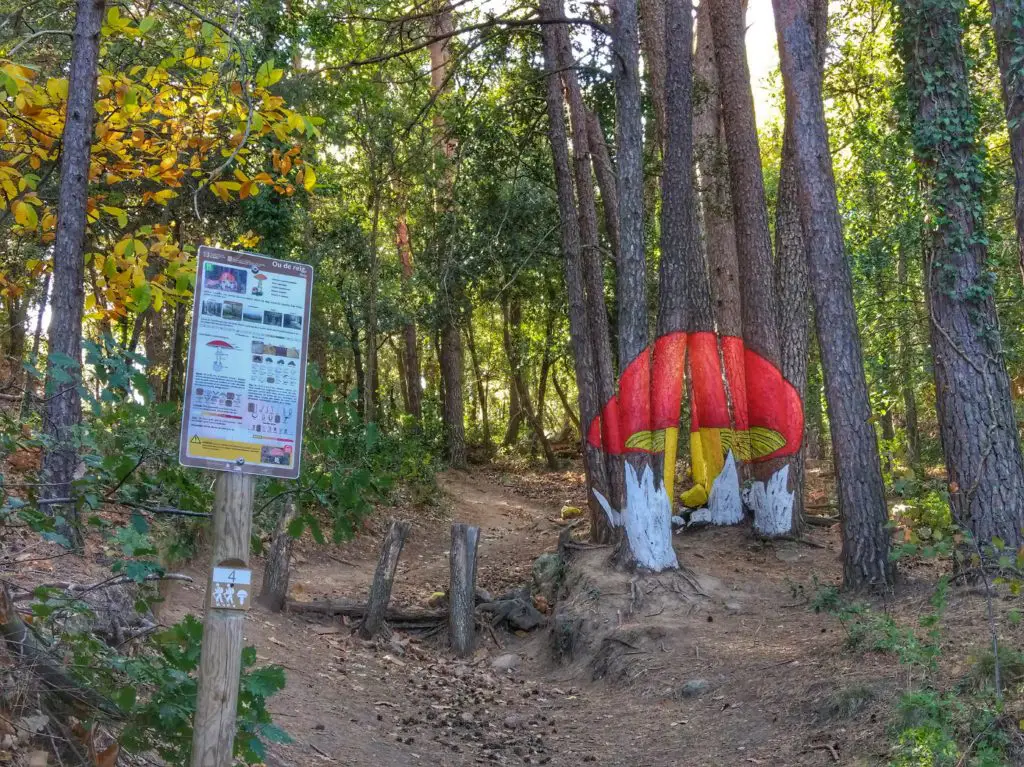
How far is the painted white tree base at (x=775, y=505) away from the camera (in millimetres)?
12469

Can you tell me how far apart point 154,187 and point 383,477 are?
1313 centimetres

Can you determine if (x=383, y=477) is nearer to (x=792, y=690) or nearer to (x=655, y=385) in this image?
(x=792, y=690)

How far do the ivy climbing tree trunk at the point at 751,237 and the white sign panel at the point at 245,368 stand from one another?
10.1 metres

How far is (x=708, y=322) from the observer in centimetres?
1307

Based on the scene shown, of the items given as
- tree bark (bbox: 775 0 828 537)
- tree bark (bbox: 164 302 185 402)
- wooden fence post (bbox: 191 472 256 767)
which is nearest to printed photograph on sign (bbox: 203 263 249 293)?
wooden fence post (bbox: 191 472 256 767)

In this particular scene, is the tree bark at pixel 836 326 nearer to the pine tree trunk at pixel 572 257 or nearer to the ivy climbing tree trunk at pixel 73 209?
the pine tree trunk at pixel 572 257

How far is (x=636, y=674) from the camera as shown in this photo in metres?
8.52

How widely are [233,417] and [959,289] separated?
22.3 feet

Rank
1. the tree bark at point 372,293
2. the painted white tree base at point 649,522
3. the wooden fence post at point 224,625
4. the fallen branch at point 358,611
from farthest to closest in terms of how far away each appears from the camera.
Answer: the tree bark at point 372,293 → the painted white tree base at point 649,522 → the fallen branch at point 358,611 → the wooden fence post at point 224,625

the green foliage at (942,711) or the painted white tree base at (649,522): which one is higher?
the painted white tree base at (649,522)

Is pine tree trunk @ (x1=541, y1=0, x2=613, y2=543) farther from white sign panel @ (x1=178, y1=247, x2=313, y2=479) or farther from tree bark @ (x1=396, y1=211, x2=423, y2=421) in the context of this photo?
tree bark @ (x1=396, y1=211, x2=423, y2=421)

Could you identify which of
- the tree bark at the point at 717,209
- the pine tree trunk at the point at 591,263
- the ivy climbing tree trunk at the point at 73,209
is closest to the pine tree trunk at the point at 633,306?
the pine tree trunk at the point at 591,263

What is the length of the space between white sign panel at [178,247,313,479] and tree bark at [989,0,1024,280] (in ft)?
19.5

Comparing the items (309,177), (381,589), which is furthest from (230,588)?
(381,589)
